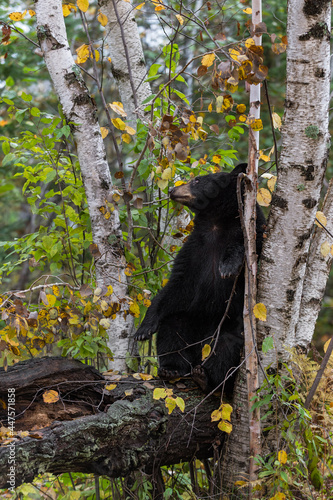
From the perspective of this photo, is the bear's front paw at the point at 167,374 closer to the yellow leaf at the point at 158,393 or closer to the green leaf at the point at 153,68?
the yellow leaf at the point at 158,393

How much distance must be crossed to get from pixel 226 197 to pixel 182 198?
0.37 metres

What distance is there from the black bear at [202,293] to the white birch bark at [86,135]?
38 cm

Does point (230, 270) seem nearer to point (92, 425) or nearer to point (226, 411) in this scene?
point (226, 411)

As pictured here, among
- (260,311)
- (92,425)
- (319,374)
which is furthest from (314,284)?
(92,425)

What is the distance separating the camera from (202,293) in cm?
365

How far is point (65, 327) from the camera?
10.1ft

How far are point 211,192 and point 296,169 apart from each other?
1.20 m

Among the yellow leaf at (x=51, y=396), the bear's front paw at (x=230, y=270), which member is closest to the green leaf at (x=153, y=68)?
the bear's front paw at (x=230, y=270)

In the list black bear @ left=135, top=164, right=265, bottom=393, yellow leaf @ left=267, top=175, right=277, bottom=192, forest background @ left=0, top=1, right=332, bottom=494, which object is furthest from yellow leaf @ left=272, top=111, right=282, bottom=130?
black bear @ left=135, top=164, right=265, bottom=393

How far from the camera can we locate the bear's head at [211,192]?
12.2 feet

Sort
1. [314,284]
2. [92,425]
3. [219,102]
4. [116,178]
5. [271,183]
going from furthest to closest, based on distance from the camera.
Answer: [116,178], [314,284], [219,102], [271,183], [92,425]

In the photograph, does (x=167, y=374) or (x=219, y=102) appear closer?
(x=219, y=102)

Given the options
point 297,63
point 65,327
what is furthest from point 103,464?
point 297,63

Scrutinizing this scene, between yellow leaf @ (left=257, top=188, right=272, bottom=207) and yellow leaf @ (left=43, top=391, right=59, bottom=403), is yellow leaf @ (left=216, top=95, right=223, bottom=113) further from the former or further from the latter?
yellow leaf @ (left=43, top=391, right=59, bottom=403)
